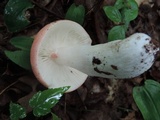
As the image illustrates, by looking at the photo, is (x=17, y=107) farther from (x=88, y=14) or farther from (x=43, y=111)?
(x=88, y=14)

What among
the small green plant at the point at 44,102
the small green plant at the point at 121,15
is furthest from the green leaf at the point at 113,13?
the small green plant at the point at 44,102

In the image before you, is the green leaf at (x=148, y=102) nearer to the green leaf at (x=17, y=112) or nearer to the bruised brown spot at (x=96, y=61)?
the bruised brown spot at (x=96, y=61)

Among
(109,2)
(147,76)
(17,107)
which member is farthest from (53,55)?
(147,76)

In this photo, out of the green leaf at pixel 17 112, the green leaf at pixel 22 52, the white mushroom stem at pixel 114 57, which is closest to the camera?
the white mushroom stem at pixel 114 57

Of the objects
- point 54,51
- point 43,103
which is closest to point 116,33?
point 54,51

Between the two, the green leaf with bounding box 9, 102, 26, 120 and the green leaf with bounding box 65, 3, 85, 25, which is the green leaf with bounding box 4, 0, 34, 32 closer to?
the green leaf with bounding box 65, 3, 85, 25

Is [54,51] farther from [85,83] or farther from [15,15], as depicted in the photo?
[85,83]
